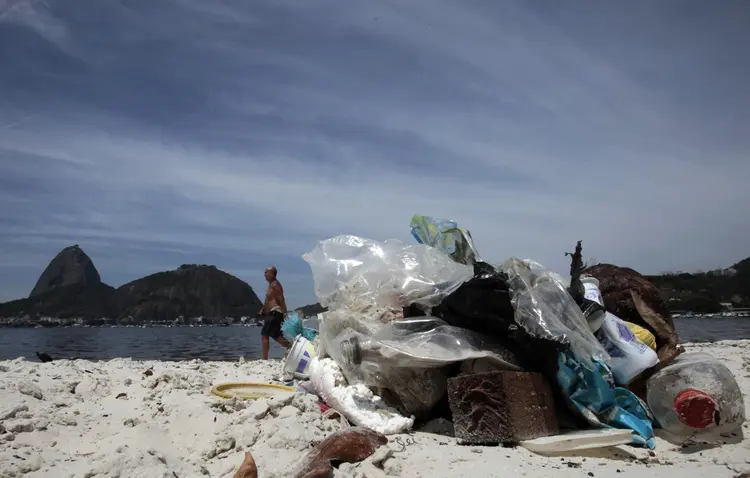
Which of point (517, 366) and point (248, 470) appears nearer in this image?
point (248, 470)

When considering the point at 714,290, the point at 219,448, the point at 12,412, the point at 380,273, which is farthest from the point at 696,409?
the point at 714,290

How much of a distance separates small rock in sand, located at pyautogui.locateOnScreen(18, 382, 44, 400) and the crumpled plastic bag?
2876 millimetres

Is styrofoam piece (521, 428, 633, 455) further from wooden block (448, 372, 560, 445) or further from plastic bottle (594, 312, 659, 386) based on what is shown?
plastic bottle (594, 312, 659, 386)

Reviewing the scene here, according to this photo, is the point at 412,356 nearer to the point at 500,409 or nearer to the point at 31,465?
the point at 500,409

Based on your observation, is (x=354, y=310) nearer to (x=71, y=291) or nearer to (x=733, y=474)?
(x=733, y=474)

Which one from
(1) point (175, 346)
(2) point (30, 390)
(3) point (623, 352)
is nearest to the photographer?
(3) point (623, 352)

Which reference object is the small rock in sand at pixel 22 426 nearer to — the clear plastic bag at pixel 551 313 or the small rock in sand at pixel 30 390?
the small rock in sand at pixel 30 390

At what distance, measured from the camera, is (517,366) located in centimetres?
300

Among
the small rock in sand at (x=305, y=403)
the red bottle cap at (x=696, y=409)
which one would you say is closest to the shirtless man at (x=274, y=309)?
the small rock in sand at (x=305, y=403)

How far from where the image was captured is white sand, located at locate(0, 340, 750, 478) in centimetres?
231

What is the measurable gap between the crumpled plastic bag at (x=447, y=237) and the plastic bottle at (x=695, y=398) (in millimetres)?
1413

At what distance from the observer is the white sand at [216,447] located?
231 cm

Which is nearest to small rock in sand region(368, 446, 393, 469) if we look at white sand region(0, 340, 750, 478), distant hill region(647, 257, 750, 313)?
white sand region(0, 340, 750, 478)

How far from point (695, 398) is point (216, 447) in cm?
249
